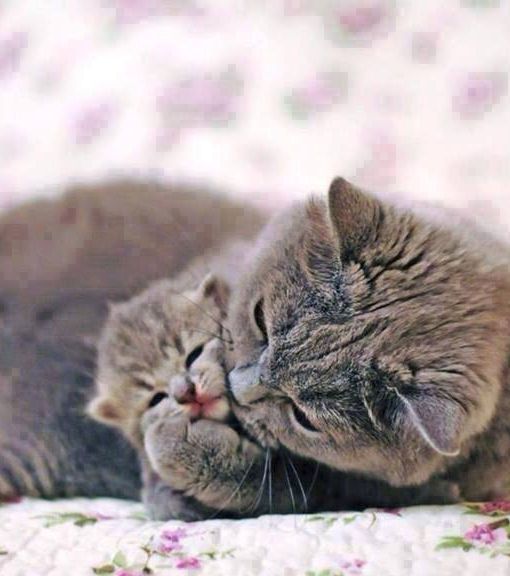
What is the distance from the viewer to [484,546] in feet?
3.79

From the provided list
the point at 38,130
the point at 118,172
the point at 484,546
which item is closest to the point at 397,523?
the point at 484,546

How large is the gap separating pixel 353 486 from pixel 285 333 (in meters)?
0.30

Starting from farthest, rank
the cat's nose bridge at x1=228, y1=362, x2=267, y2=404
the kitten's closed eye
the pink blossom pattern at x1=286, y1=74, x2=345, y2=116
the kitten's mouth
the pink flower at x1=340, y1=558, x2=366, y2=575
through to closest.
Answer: the pink blossom pattern at x1=286, y1=74, x2=345, y2=116 → the kitten's closed eye → the kitten's mouth → the cat's nose bridge at x1=228, y1=362, x2=267, y2=404 → the pink flower at x1=340, y1=558, x2=366, y2=575

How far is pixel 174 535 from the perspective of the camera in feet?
4.18

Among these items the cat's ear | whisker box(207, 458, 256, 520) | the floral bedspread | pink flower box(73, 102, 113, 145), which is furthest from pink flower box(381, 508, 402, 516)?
pink flower box(73, 102, 113, 145)

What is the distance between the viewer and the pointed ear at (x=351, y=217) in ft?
4.28

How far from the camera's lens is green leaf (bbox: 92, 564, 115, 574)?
1152 mm

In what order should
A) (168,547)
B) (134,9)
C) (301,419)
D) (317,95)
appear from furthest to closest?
(134,9) < (317,95) < (301,419) < (168,547)

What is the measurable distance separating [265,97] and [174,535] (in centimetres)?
147

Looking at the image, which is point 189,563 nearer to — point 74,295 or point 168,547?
point 168,547

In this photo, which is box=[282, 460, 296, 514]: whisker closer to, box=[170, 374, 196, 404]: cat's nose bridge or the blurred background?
box=[170, 374, 196, 404]: cat's nose bridge

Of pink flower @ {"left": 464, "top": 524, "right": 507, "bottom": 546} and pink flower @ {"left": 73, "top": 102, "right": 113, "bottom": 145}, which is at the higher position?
pink flower @ {"left": 73, "top": 102, "right": 113, "bottom": 145}

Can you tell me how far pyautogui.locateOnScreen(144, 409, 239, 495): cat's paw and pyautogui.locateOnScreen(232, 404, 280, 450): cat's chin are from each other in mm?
27

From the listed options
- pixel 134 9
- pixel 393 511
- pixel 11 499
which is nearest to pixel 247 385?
pixel 393 511
